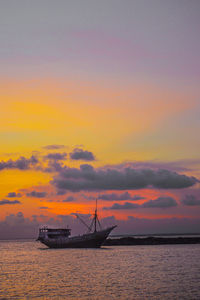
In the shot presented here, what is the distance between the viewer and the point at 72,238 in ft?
360

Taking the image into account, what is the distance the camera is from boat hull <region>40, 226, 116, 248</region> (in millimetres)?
103637

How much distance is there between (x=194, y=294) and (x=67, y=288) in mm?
12434

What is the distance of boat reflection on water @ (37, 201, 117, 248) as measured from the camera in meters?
104

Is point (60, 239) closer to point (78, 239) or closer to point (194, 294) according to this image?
point (78, 239)

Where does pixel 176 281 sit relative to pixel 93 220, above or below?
below

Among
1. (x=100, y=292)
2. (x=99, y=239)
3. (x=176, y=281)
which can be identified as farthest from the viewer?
(x=99, y=239)

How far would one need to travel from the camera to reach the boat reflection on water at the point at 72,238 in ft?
342

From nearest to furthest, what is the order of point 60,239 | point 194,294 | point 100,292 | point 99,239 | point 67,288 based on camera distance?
point 194,294 < point 100,292 < point 67,288 < point 99,239 < point 60,239

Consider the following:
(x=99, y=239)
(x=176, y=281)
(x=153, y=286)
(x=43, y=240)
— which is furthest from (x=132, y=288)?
(x=43, y=240)

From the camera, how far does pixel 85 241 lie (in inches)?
4176

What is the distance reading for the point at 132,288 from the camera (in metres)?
35.3

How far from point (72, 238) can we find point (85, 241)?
5.56m

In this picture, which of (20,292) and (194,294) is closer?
(194,294)

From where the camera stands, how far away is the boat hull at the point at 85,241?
103637mm
